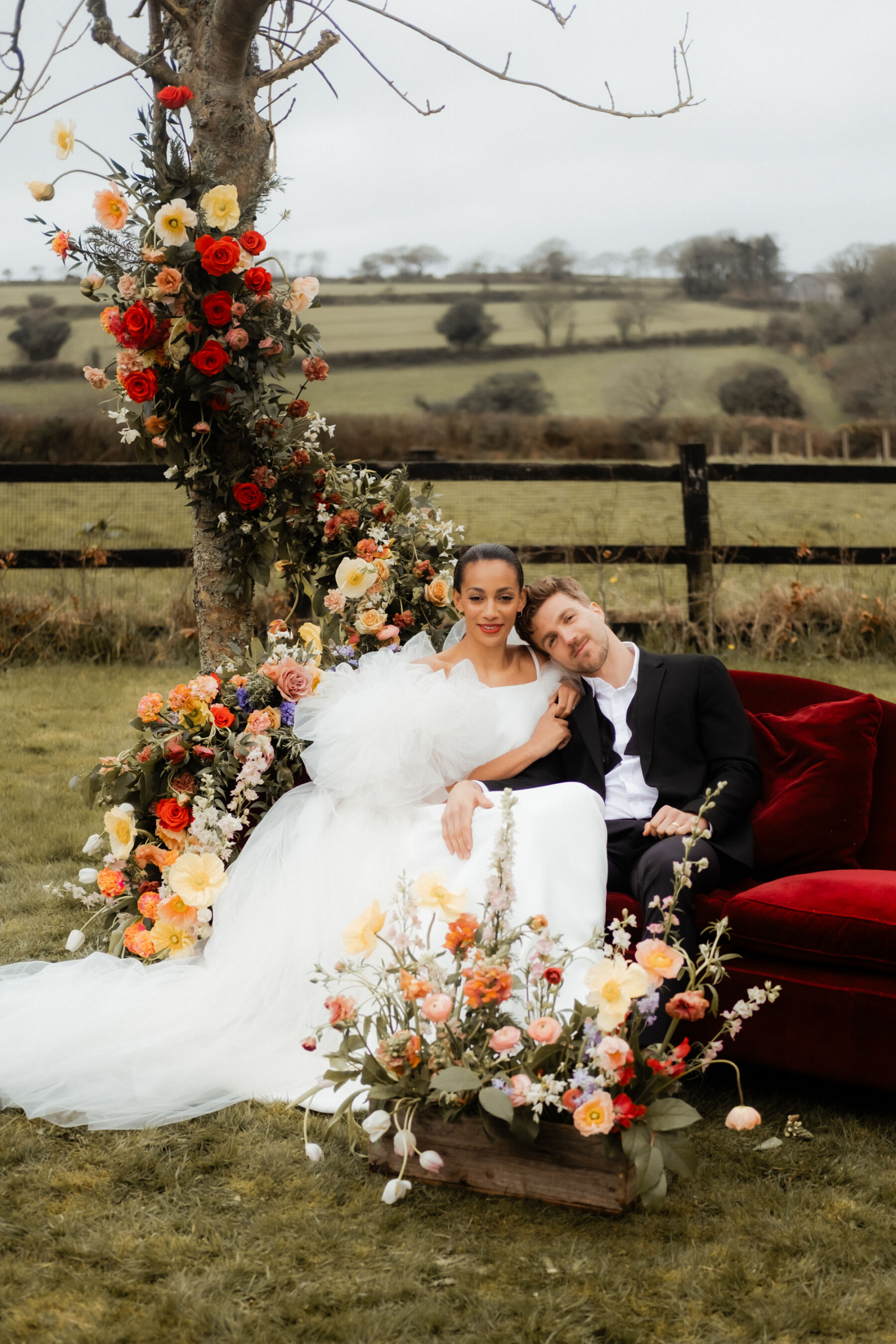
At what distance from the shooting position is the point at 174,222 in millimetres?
3490

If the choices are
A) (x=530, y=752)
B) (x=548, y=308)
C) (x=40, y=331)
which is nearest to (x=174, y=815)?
(x=530, y=752)

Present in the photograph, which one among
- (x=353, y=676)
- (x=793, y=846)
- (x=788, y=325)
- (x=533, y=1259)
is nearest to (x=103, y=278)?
(x=353, y=676)

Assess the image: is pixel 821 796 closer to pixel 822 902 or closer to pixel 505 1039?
pixel 822 902

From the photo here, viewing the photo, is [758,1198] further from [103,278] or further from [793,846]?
[103,278]

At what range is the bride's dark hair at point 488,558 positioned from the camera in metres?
3.35

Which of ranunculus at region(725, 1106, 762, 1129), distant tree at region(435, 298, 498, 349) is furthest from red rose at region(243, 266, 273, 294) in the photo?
distant tree at region(435, 298, 498, 349)

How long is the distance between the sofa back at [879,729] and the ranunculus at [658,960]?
1.35 metres

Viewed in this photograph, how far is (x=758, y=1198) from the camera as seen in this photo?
2.42 meters

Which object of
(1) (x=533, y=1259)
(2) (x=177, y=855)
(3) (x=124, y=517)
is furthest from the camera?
(3) (x=124, y=517)

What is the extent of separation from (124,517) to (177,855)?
20.2ft

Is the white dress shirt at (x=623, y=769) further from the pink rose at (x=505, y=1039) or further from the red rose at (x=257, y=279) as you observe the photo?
the red rose at (x=257, y=279)

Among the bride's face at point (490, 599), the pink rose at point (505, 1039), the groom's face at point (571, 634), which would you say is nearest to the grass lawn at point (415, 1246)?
the pink rose at point (505, 1039)

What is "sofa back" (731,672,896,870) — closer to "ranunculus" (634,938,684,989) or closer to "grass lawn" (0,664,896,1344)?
"grass lawn" (0,664,896,1344)

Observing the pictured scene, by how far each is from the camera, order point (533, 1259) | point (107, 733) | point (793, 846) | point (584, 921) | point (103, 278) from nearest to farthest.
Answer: point (533, 1259)
point (584, 921)
point (793, 846)
point (103, 278)
point (107, 733)
